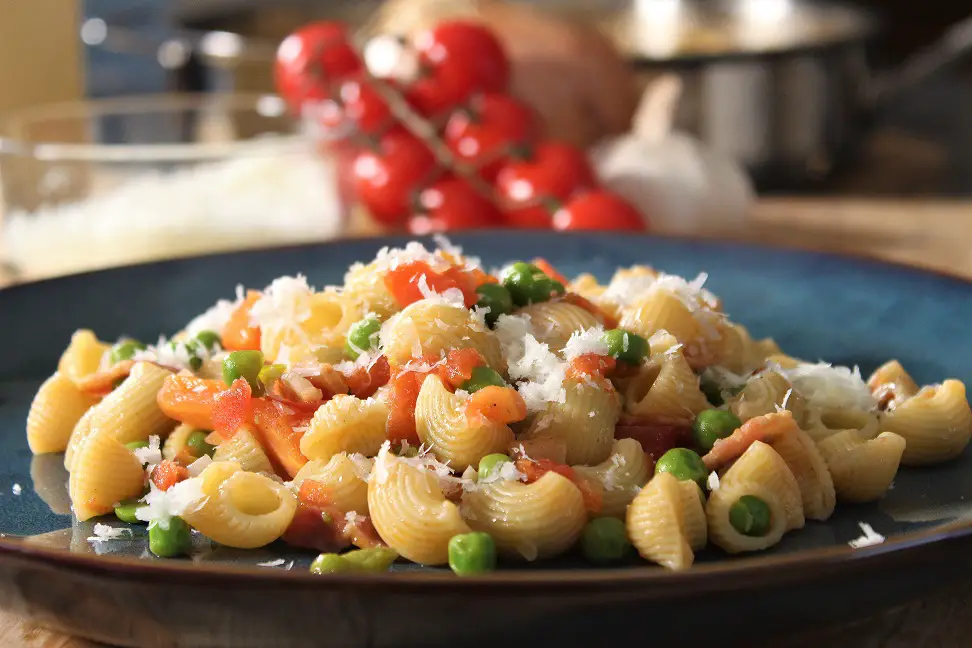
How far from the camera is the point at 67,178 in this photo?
3656mm

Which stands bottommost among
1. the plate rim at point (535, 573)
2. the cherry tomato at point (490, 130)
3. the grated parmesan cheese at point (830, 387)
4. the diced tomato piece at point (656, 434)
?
the diced tomato piece at point (656, 434)

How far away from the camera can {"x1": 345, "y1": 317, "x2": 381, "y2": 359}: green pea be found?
213 centimetres

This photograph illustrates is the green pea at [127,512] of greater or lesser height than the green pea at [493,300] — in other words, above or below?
below

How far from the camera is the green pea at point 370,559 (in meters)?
1.67

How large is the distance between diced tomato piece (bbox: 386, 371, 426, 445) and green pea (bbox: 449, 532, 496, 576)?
13.4 inches

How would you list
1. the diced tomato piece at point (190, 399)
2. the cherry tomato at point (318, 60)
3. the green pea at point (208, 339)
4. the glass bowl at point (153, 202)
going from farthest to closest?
the cherry tomato at point (318, 60) < the glass bowl at point (153, 202) < the green pea at point (208, 339) < the diced tomato piece at point (190, 399)

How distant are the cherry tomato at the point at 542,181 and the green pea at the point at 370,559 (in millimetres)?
2297

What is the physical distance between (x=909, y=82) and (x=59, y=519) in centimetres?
442

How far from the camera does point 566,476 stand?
75.0 inches

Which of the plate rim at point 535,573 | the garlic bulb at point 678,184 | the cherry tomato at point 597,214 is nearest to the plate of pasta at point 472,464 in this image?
the plate rim at point 535,573

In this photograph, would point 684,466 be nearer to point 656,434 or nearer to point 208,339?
point 656,434

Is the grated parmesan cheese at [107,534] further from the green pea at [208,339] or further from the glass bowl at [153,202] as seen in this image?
the glass bowl at [153,202]

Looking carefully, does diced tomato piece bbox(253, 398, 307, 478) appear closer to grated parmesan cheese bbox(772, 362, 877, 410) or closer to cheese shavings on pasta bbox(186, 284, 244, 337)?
cheese shavings on pasta bbox(186, 284, 244, 337)

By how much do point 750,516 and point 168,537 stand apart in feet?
2.72
